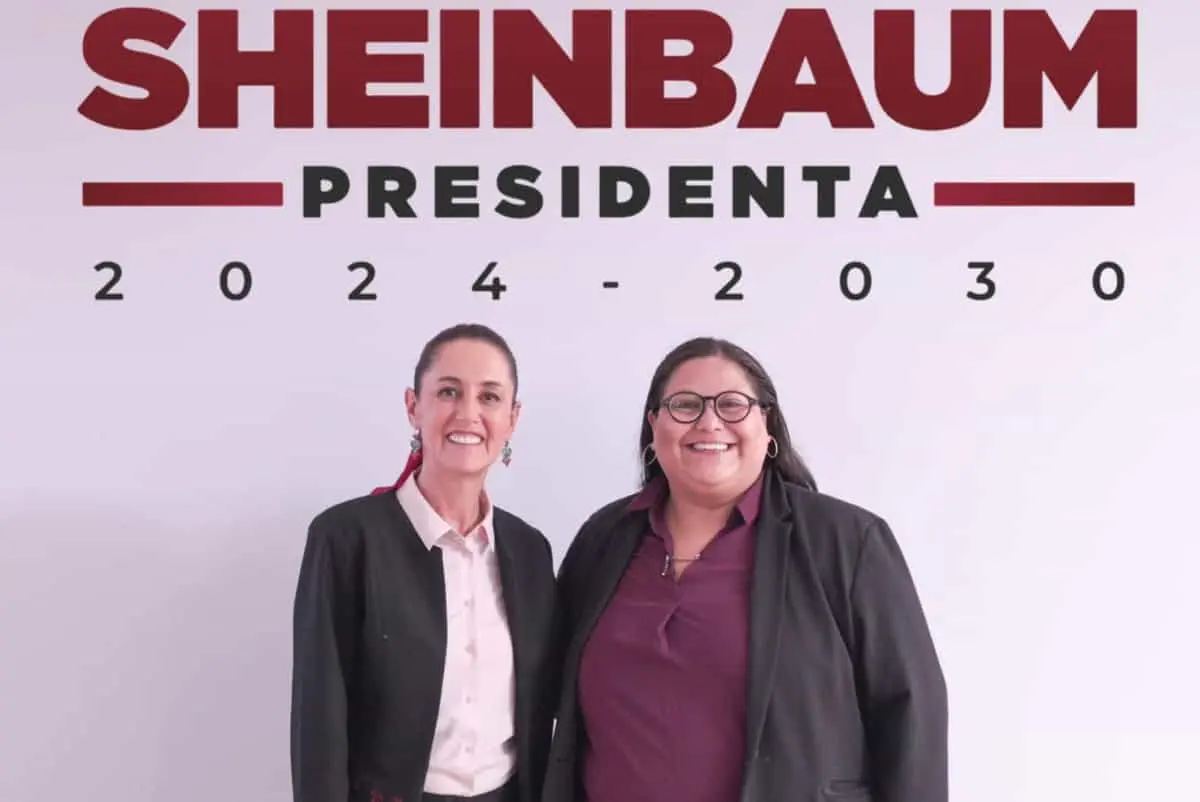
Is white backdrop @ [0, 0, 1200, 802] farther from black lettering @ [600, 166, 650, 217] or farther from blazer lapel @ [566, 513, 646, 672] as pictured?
blazer lapel @ [566, 513, 646, 672]

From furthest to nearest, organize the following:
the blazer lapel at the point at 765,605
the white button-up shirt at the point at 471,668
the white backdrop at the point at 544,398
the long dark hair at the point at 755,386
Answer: the white backdrop at the point at 544,398 < the long dark hair at the point at 755,386 < the white button-up shirt at the point at 471,668 < the blazer lapel at the point at 765,605

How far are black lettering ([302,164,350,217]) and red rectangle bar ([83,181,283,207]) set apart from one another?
0.07m

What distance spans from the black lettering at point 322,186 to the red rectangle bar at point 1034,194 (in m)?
1.47

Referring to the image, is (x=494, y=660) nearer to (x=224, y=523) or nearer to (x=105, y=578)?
(x=224, y=523)

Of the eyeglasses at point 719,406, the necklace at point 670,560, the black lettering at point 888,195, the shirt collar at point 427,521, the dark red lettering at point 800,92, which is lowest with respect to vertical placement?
the necklace at point 670,560

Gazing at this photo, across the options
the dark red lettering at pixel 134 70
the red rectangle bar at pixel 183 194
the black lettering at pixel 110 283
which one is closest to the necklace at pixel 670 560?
the red rectangle bar at pixel 183 194

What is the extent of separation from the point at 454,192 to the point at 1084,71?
1.60m

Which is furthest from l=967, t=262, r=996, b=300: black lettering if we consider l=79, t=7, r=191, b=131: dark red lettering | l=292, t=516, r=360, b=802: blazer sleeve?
l=79, t=7, r=191, b=131: dark red lettering

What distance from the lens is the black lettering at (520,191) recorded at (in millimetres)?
2523

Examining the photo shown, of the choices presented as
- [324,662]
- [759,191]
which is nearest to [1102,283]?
[759,191]

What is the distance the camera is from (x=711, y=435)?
1907 millimetres

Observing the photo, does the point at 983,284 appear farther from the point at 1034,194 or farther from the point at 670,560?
the point at 670,560

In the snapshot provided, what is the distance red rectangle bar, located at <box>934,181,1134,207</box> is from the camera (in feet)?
8.26

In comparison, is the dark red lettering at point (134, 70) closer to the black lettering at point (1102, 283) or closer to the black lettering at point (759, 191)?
the black lettering at point (759, 191)
